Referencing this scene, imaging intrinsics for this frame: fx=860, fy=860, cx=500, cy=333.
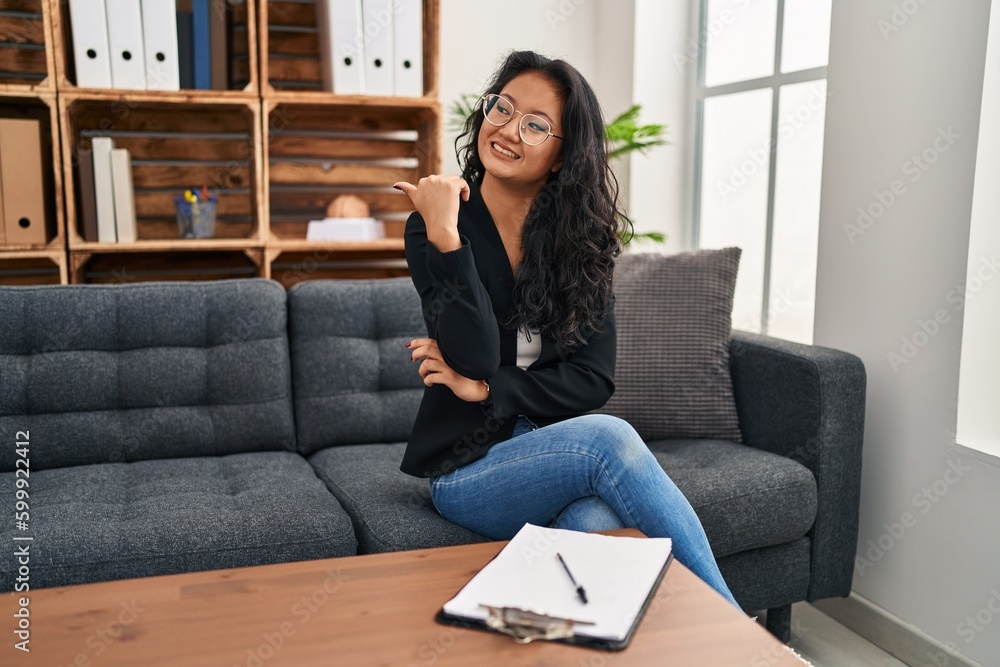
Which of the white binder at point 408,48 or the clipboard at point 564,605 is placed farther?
the white binder at point 408,48

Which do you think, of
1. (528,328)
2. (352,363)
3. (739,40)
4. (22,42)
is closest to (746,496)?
(528,328)

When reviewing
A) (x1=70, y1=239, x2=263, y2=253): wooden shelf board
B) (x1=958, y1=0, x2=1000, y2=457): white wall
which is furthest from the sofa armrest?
(x1=70, y1=239, x2=263, y2=253): wooden shelf board

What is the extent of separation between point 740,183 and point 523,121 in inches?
60.7

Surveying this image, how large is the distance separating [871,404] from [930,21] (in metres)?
0.86

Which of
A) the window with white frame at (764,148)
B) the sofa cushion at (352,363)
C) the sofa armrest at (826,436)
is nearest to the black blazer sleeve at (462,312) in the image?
the sofa cushion at (352,363)

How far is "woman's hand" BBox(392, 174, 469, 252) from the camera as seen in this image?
1.43 metres

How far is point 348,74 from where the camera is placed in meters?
2.71

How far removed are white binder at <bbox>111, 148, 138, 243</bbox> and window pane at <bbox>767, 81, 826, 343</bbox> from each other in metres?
1.98

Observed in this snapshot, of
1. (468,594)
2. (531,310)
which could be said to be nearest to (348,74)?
(531,310)

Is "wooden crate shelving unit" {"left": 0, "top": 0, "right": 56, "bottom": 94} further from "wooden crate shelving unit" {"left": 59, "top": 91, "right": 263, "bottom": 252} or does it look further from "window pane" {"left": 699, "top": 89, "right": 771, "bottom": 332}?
"window pane" {"left": 699, "top": 89, "right": 771, "bottom": 332}

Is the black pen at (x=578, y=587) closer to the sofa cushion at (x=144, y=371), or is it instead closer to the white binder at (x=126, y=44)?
the sofa cushion at (x=144, y=371)

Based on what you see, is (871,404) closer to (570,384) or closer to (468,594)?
(570,384)

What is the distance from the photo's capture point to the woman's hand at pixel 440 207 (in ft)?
4.71

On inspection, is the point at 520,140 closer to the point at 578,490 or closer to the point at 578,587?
the point at 578,490
